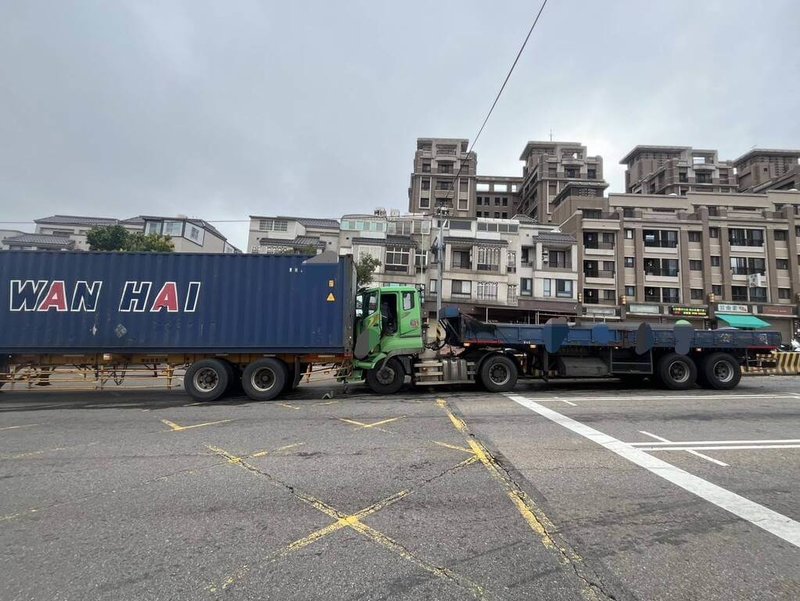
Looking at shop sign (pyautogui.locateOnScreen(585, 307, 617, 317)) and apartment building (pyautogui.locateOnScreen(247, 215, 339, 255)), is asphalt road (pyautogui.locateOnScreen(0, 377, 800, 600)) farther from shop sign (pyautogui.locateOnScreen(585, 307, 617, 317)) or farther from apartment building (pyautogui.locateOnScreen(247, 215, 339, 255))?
apartment building (pyautogui.locateOnScreen(247, 215, 339, 255))

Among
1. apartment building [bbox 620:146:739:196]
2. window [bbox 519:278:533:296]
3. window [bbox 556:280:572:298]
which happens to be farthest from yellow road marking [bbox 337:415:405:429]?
apartment building [bbox 620:146:739:196]

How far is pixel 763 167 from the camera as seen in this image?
67375 millimetres

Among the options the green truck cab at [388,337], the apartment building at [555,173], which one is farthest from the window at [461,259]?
the apartment building at [555,173]

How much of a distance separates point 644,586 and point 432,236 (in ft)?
142

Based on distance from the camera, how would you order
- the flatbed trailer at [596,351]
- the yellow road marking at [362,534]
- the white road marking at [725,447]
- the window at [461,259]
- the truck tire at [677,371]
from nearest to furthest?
the yellow road marking at [362,534], the white road marking at [725,447], the flatbed trailer at [596,351], the truck tire at [677,371], the window at [461,259]

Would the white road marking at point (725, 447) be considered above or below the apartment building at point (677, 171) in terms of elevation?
below

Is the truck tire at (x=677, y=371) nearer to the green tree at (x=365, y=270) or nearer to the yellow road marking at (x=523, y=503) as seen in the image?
the yellow road marking at (x=523, y=503)

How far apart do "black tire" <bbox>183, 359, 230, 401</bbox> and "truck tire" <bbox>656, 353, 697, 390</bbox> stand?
1188 centimetres

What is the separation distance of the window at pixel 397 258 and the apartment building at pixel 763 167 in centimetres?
5713

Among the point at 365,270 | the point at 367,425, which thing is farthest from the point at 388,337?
the point at 365,270

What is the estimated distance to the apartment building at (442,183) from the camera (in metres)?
70.8

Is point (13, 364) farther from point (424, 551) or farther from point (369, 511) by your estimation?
point (424, 551)

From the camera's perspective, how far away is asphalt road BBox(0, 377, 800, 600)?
2.71m

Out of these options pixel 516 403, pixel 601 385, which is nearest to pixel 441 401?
pixel 516 403
